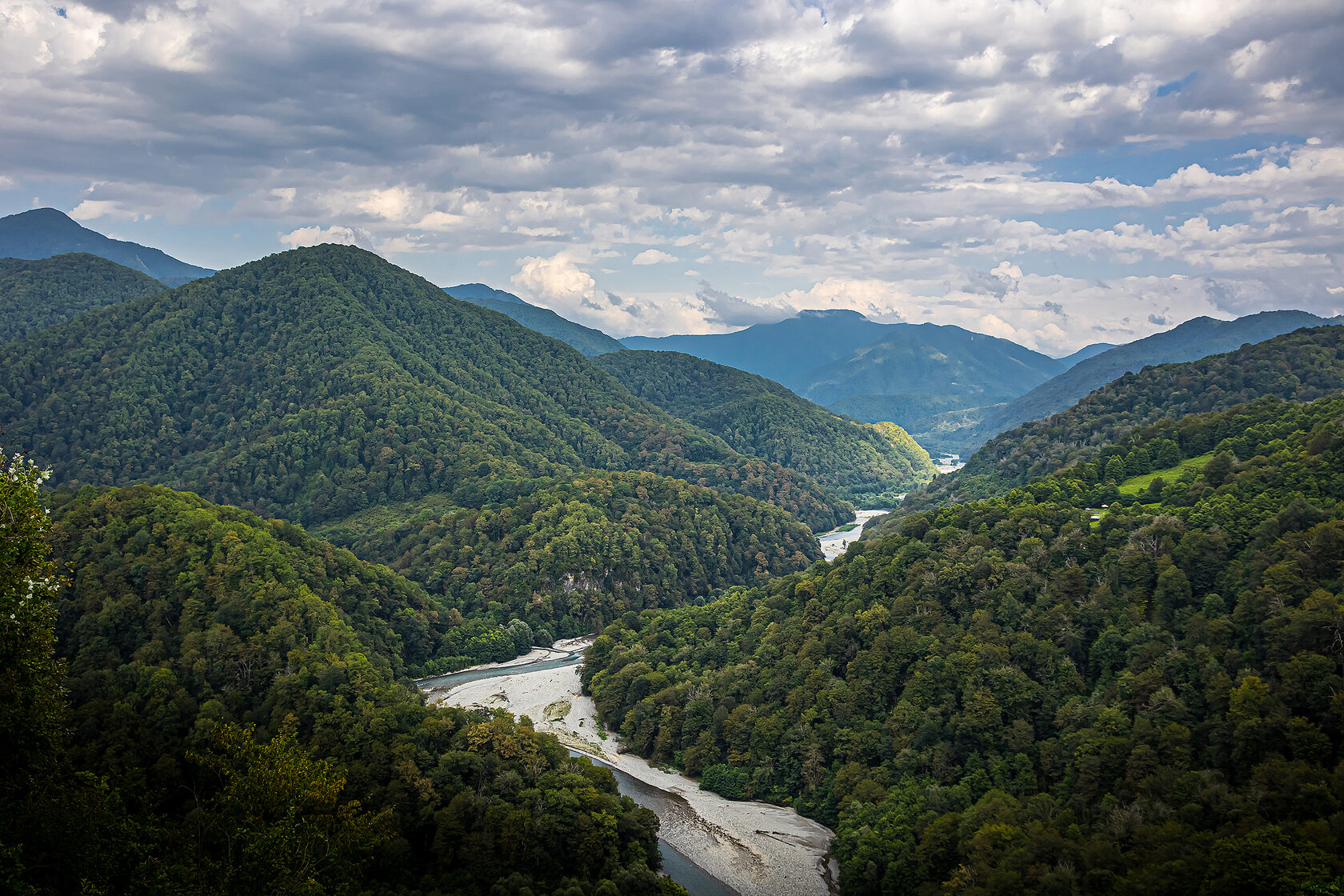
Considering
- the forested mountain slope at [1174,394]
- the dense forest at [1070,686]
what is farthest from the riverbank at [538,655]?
the forested mountain slope at [1174,394]

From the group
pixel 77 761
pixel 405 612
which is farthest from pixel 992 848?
pixel 405 612

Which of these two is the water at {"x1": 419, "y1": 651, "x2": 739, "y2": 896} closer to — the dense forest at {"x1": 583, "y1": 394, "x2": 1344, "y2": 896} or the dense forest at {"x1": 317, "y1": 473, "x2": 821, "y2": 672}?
the dense forest at {"x1": 583, "y1": 394, "x2": 1344, "y2": 896}

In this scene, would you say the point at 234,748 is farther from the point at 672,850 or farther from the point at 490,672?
the point at 490,672

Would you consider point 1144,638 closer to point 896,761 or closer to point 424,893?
point 896,761

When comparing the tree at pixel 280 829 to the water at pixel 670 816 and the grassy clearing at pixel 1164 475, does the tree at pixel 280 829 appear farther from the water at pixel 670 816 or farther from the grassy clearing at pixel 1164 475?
the grassy clearing at pixel 1164 475

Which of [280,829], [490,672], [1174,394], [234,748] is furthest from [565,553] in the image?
[1174,394]

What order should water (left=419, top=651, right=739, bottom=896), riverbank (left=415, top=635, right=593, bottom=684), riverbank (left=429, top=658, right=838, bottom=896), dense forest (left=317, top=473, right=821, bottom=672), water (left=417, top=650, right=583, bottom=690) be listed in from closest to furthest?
riverbank (left=429, top=658, right=838, bottom=896) → water (left=419, top=651, right=739, bottom=896) → water (left=417, top=650, right=583, bottom=690) → riverbank (left=415, top=635, right=593, bottom=684) → dense forest (left=317, top=473, right=821, bottom=672)

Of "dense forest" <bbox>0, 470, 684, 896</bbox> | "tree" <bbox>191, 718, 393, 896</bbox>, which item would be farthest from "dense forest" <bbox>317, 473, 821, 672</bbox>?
"tree" <bbox>191, 718, 393, 896</bbox>
